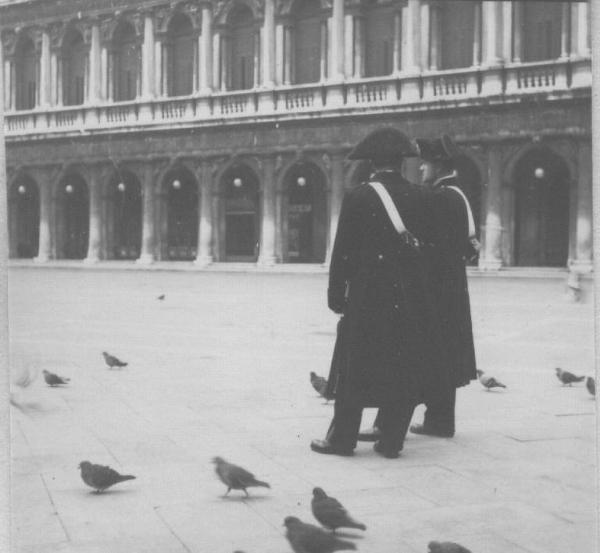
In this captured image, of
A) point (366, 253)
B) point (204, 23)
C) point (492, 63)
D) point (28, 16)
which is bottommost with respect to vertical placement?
point (366, 253)

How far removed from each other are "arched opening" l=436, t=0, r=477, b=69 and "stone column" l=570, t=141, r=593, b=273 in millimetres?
4242

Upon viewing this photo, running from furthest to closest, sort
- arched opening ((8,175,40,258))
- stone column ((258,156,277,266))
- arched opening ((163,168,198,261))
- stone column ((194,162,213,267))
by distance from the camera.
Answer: arched opening ((163,168,198,261)) < stone column ((194,162,213,267)) < stone column ((258,156,277,266)) < arched opening ((8,175,40,258))

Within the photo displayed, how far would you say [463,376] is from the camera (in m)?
6.66

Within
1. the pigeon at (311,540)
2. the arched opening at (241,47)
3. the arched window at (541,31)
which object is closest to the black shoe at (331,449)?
the pigeon at (311,540)

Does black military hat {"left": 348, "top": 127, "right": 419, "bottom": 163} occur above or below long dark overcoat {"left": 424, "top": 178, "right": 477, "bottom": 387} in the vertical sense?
above

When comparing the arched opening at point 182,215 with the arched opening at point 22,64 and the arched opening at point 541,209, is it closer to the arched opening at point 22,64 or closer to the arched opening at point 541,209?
the arched opening at point 541,209

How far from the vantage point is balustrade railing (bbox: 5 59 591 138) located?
2414 centimetres

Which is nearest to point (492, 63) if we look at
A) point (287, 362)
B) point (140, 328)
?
point (140, 328)

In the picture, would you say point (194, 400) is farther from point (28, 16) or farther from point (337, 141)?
point (337, 141)

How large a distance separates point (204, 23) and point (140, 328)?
19786mm

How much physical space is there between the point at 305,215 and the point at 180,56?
6.68 m

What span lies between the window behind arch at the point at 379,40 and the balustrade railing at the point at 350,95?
58 cm

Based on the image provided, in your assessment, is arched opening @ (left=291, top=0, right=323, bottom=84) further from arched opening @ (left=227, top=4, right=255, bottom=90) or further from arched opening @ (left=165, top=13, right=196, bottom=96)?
arched opening @ (left=165, top=13, right=196, bottom=96)

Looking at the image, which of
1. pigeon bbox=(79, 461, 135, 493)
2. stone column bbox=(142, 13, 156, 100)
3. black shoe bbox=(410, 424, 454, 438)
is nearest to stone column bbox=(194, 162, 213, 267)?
stone column bbox=(142, 13, 156, 100)
